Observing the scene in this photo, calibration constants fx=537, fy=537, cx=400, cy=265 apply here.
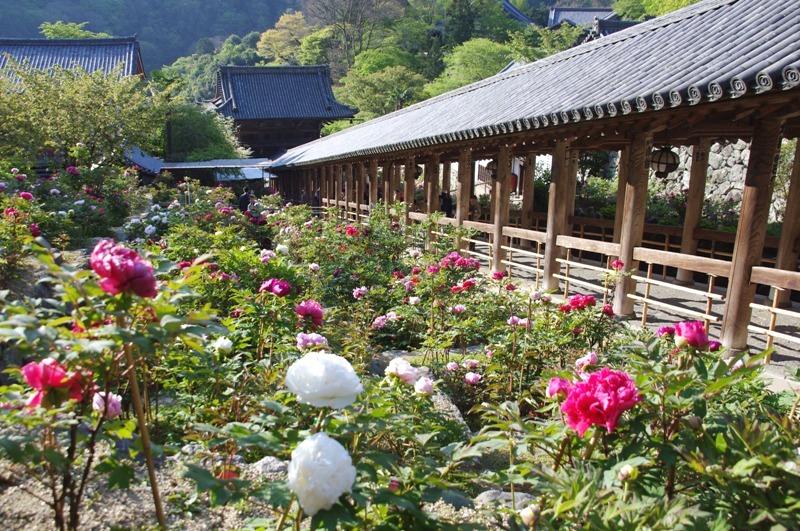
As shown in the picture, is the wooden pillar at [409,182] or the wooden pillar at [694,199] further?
the wooden pillar at [409,182]

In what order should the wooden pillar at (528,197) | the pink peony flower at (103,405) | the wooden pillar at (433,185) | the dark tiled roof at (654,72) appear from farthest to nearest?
the wooden pillar at (528,197)
the wooden pillar at (433,185)
the dark tiled roof at (654,72)
the pink peony flower at (103,405)

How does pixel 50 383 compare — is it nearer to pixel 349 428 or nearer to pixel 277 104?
pixel 349 428

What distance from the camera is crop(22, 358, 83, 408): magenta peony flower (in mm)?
1450

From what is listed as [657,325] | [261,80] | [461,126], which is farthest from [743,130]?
[261,80]

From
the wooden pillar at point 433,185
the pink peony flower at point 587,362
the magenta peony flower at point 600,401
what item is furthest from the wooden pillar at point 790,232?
the magenta peony flower at point 600,401

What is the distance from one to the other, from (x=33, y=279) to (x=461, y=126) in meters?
6.41

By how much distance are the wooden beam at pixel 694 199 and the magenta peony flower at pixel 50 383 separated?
848 centimetres

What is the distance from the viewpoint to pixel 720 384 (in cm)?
152

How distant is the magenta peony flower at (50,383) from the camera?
4.76 ft

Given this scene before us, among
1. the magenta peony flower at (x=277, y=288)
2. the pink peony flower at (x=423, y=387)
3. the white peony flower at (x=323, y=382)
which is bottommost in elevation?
the pink peony flower at (x=423, y=387)

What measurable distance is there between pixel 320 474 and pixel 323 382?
22 cm

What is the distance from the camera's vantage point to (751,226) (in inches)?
188

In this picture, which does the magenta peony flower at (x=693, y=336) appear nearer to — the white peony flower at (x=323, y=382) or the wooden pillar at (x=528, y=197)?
the white peony flower at (x=323, y=382)

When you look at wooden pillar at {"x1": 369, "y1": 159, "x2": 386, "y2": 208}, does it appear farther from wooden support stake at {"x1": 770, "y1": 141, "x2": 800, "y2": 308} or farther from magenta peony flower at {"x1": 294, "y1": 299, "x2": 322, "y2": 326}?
magenta peony flower at {"x1": 294, "y1": 299, "x2": 322, "y2": 326}
